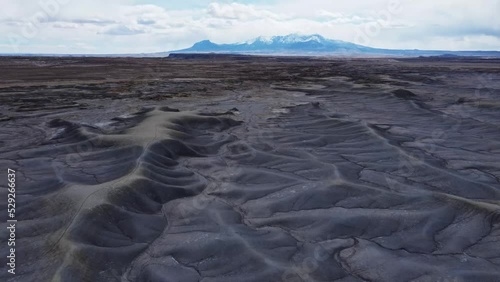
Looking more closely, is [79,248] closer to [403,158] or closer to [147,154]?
[147,154]

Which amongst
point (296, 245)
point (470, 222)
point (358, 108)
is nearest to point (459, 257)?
point (470, 222)

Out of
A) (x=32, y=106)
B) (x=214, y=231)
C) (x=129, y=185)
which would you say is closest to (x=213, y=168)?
(x=129, y=185)

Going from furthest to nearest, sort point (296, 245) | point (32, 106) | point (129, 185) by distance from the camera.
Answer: point (32, 106)
point (129, 185)
point (296, 245)

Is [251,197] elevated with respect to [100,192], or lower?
lower

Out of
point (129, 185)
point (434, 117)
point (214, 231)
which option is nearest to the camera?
point (214, 231)

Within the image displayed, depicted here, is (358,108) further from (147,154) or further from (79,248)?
(79,248)

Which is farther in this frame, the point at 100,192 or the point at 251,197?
the point at 251,197

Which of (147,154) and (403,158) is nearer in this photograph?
(147,154)
